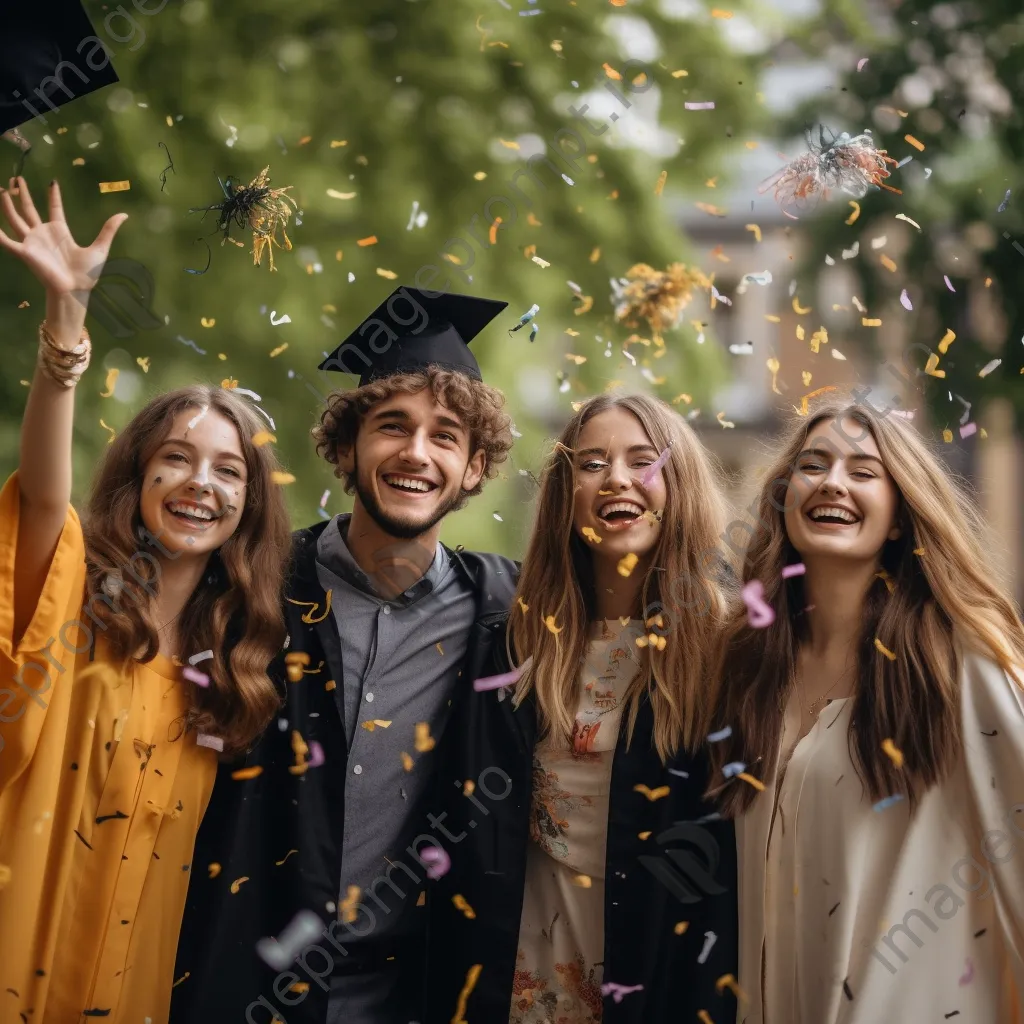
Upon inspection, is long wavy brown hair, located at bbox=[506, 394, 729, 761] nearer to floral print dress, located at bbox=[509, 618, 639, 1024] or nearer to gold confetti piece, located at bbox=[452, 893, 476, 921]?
floral print dress, located at bbox=[509, 618, 639, 1024]

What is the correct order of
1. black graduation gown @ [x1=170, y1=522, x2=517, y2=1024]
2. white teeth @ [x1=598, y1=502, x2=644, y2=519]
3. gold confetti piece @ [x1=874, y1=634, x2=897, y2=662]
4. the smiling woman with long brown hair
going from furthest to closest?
white teeth @ [x1=598, y1=502, x2=644, y2=519]
black graduation gown @ [x1=170, y1=522, x2=517, y2=1024]
gold confetti piece @ [x1=874, y1=634, x2=897, y2=662]
the smiling woman with long brown hair

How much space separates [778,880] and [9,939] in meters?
1.86

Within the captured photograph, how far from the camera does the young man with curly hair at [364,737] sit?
10.4ft

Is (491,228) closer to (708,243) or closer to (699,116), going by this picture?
(699,116)

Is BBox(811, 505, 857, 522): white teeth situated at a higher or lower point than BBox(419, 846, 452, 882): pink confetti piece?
higher

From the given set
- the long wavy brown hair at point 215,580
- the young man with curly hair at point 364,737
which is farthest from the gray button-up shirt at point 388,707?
the long wavy brown hair at point 215,580

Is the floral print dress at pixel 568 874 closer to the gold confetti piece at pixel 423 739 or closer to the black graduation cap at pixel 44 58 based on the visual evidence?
the gold confetti piece at pixel 423 739

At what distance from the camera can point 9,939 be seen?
2.90 meters

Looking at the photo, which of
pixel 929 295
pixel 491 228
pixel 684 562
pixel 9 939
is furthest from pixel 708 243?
pixel 9 939

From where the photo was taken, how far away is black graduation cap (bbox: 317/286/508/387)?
12.4 feet

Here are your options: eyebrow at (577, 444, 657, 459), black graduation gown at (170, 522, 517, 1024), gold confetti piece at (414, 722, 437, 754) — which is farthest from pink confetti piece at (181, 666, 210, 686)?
eyebrow at (577, 444, 657, 459)

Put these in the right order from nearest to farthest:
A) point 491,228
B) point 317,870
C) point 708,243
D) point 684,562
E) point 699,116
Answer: point 317,870 → point 684,562 → point 491,228 → point 699,116 → point 708,243

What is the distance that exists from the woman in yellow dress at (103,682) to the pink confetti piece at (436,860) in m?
0.57

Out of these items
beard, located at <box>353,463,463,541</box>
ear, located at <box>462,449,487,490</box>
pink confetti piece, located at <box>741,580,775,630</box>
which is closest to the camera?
pink confetti piece, located at <box>741,580,775,630</box>
